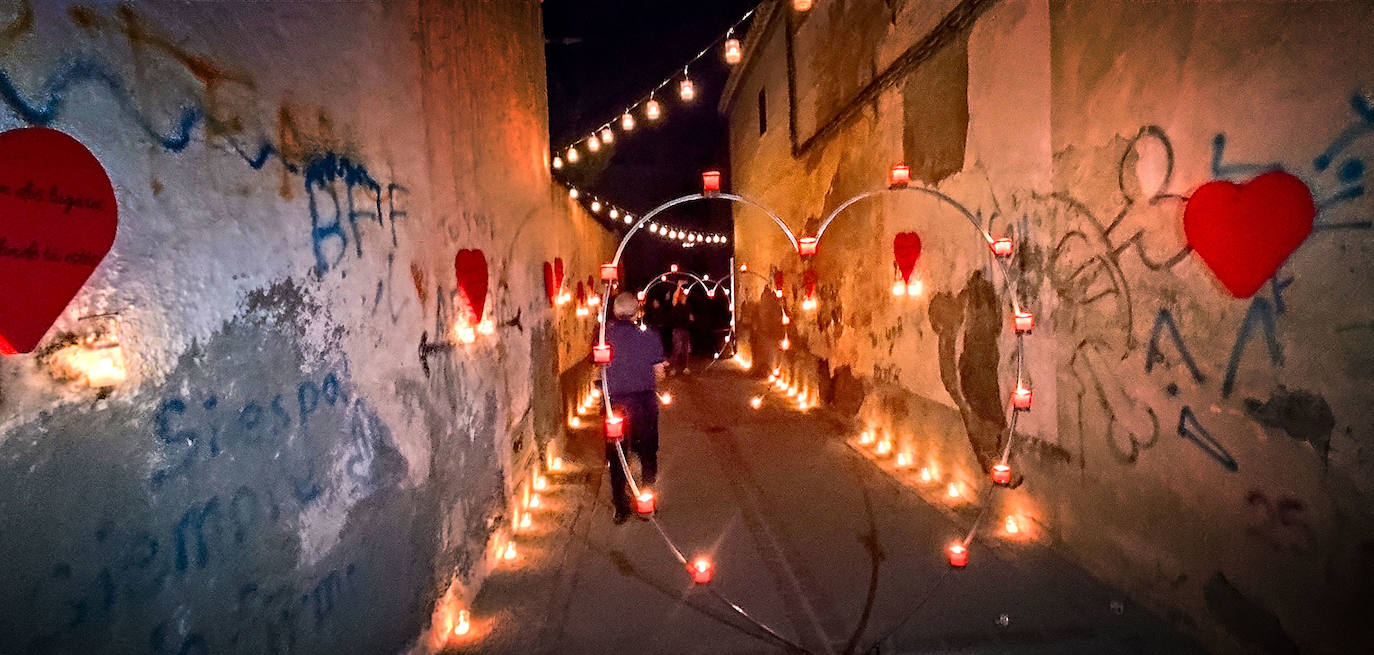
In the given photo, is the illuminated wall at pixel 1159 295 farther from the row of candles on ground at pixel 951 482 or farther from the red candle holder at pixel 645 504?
the red candle holder at pixel 645 504

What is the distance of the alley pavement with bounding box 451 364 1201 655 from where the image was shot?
382 centimetres

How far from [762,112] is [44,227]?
50.4 ft

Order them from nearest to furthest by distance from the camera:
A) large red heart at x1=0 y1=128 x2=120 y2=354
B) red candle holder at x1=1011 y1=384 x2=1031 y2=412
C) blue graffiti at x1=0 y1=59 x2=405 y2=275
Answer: large red heart at x1=0 y1=128 x2=120 y2=354, blue graffiti at x1=0 y1=59 x2=405 y2=275, red candle holder at x1=1011 y1=384 x2=1031 y2=412

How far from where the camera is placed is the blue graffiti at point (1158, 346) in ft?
12.0

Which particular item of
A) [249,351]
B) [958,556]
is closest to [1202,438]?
[958,556]

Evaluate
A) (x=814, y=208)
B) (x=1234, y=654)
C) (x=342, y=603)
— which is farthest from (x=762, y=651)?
(x=814, y=208)

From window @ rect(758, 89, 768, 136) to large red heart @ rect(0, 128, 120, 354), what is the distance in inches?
571

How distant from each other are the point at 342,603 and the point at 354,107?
7.87ft

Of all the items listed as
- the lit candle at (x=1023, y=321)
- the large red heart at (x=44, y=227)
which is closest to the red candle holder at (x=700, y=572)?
the lit candle at (x=1023, y=321)

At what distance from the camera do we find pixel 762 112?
1564cm

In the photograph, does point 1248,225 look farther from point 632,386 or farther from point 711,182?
point 632,386

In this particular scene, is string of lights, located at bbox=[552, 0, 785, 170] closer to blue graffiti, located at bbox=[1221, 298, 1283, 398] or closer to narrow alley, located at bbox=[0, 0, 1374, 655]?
narrow alley, located at bbox=[0, 0, 1374, 655]

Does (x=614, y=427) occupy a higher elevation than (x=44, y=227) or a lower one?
lower

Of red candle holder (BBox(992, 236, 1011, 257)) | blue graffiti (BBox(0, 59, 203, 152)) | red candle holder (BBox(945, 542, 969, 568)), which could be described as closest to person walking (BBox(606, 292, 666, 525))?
red candle holder (BBox(945, 542, 969, 568))
